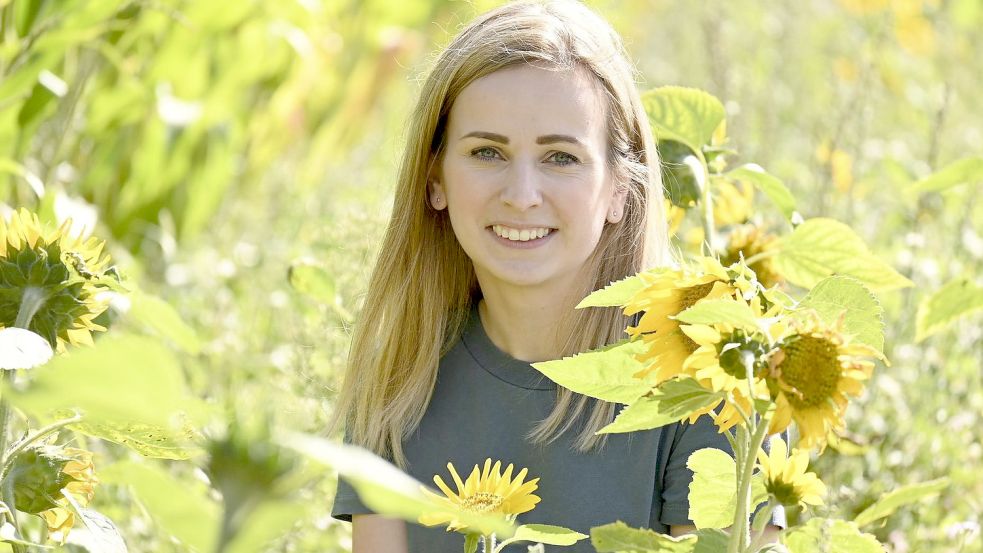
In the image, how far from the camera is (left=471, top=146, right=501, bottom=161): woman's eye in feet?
4.41

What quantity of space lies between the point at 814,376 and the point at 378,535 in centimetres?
72

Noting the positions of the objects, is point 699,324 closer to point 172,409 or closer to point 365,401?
point 172,409

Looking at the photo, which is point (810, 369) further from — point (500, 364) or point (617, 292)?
point (500, 364)

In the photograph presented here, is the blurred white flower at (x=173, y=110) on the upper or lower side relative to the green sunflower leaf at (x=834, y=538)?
upper

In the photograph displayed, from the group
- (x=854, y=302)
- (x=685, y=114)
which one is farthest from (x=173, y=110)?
(x=854, y=302)

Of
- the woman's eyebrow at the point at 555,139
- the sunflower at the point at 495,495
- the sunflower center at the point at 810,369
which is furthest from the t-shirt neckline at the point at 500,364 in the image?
the sunflower center at the point at 810,369

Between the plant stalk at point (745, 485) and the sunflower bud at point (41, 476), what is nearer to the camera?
the plant stalk at point (745, 485)

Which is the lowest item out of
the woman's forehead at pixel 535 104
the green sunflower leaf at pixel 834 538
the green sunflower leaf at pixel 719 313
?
the green sunflower leaf at pixel 834 538

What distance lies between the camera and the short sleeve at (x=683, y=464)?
48.9 inches

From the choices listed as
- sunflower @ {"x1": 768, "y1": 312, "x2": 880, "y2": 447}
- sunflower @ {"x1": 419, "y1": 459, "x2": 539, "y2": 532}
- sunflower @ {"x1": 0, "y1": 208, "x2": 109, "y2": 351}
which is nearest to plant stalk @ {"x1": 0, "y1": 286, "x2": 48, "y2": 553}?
sunflower @ {"x1": 0, "y1": 208, "x2": 109, "y2": 351}

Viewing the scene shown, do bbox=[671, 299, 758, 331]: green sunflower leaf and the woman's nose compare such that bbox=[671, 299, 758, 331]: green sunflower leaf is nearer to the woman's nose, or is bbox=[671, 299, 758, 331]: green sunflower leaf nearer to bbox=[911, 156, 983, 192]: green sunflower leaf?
bbox=[911, 156, 983, 192]: green sunflower leaf

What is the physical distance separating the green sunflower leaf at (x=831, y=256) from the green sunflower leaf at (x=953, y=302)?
131mm

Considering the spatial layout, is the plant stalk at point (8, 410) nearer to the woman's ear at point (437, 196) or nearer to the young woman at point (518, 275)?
the young woman at point (518, 275)

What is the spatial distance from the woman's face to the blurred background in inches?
7.0
